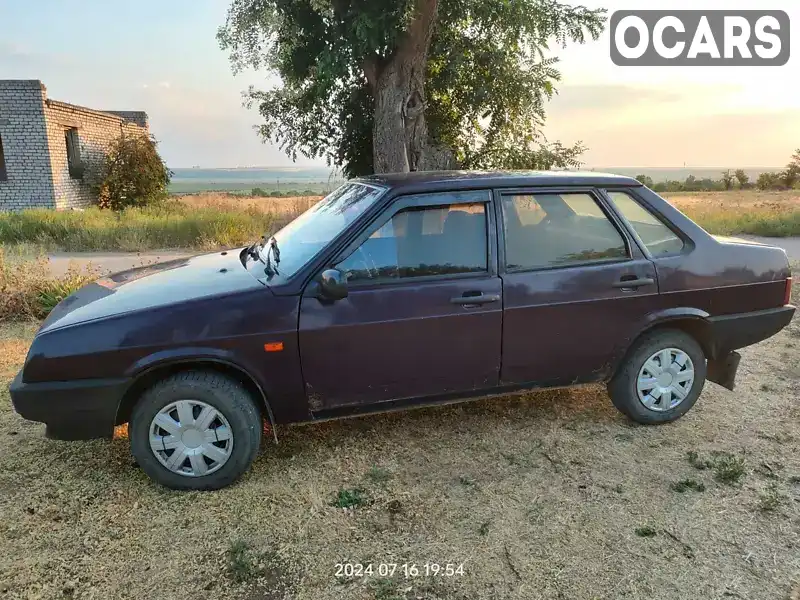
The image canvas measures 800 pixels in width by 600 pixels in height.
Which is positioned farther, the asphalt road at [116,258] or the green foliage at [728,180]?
the green foliage at [728,180]

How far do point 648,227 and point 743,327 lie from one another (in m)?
1.01

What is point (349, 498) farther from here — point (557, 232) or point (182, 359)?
point (557, 232)

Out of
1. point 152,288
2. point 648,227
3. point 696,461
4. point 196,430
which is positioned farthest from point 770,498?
point 152,288

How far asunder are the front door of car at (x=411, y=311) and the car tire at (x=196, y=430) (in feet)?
1.37

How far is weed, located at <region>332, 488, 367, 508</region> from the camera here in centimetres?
330

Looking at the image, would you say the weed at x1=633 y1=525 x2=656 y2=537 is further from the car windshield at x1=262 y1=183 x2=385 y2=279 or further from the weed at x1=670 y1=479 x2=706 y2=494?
the car windshield at x1=262 y1=183 x2=385 y2=279

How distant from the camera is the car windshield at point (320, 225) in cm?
358

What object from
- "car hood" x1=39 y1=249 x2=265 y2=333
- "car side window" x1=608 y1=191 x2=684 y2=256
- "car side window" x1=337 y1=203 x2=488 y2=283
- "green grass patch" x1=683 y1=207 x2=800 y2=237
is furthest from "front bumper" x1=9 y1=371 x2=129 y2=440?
"green grass patch" x1=683 y1=207 x2=800 y2=237

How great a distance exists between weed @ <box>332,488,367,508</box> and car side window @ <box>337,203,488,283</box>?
120 cm

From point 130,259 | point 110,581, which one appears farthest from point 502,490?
point 130,259

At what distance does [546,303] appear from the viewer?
12.4 ft

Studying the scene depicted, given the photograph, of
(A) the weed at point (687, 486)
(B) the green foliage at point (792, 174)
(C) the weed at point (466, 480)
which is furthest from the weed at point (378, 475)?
(B) the green foliage at point (792, 174)

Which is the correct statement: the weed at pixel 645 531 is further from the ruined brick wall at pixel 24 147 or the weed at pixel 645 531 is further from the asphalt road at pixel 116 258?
the ruined brick wall at pixel 24 147

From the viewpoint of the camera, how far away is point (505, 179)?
385cm
